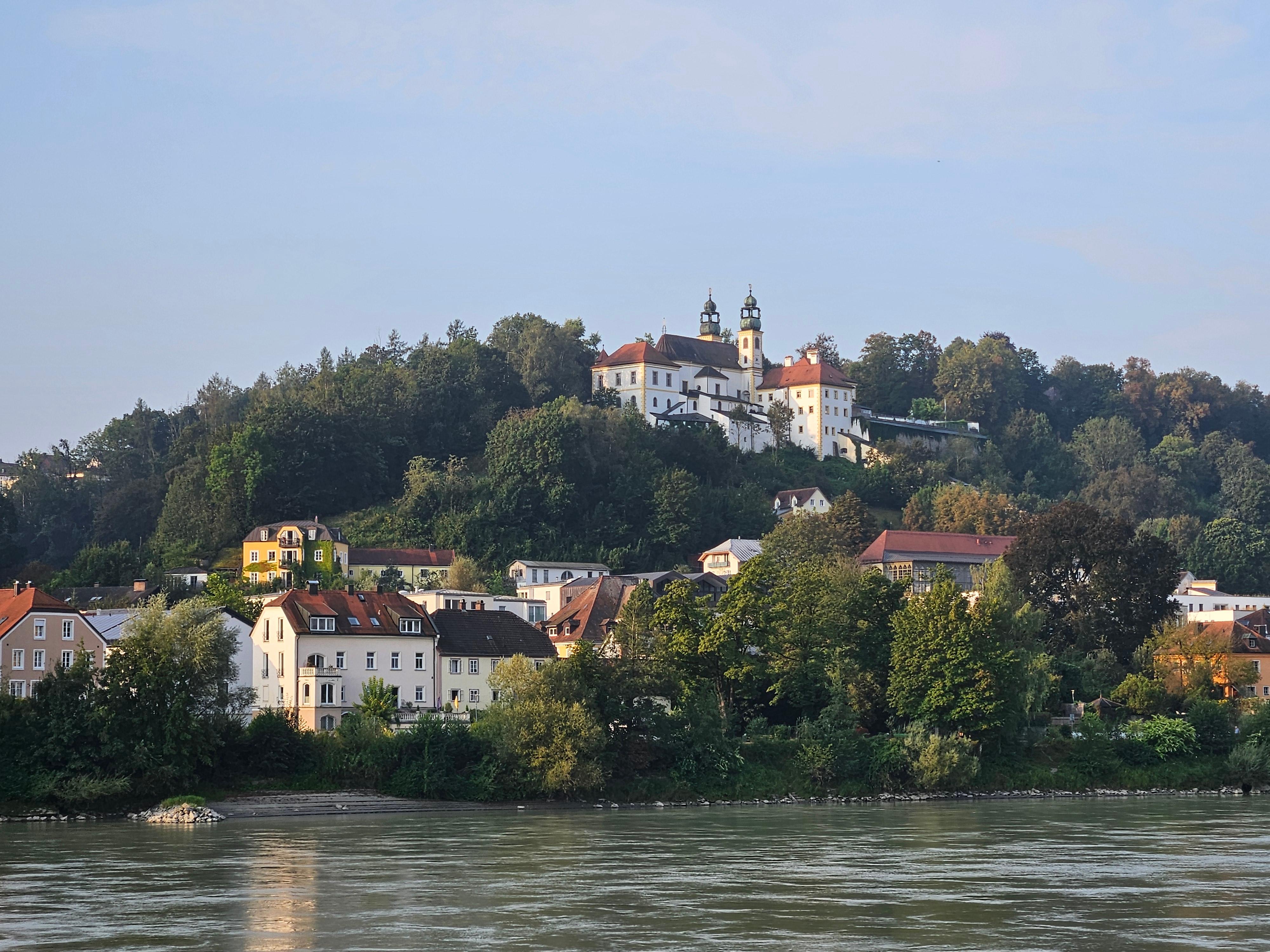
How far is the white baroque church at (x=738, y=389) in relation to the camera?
138 meters

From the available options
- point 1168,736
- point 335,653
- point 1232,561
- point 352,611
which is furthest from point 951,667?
point 1232,561

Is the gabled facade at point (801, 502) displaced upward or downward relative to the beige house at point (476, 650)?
upward

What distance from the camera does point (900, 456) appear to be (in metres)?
137

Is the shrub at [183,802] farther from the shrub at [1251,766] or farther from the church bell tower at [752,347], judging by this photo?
the church bell tower at [752,347]

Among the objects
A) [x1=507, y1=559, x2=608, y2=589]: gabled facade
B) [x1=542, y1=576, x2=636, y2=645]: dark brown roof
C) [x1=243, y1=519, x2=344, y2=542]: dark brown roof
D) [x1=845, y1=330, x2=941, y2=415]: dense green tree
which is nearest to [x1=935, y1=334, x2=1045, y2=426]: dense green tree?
[x1=845, y1=330, x2=941, y2=415]: dense green tree

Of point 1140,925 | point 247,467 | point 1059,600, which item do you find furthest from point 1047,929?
point 247,467

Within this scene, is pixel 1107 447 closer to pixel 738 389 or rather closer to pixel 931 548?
pixel 738 389

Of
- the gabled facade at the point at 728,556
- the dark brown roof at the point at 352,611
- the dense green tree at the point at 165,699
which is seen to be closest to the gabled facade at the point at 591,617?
the dark brown roof at the point at 352,611

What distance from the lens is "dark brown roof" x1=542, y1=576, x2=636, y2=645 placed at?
78.4 m

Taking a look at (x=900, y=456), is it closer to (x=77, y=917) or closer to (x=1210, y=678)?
(x=1210, y=678)

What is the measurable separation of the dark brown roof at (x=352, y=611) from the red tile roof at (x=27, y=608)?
784 cm

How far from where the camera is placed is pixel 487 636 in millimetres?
71562

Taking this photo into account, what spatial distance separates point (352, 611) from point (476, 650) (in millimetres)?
5578

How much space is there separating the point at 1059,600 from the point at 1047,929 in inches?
2222
